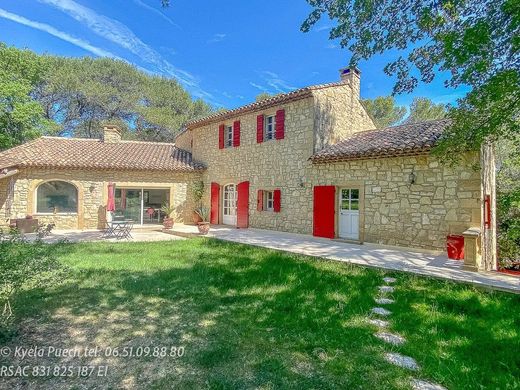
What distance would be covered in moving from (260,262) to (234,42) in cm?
1377

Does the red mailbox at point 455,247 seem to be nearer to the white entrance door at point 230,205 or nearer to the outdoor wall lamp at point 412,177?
the outdoor wall lamp at point 412,177

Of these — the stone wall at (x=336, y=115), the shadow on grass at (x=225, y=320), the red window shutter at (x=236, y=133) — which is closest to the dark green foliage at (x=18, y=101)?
the red window shutter at (x=236, y=133)

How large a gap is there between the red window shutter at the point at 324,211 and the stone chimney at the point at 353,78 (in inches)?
221

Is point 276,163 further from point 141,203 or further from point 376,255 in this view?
point 141,203

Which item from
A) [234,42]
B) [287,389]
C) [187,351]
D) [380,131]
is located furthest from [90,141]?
[287,389]

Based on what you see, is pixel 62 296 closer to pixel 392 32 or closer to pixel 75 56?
pixel 392 32

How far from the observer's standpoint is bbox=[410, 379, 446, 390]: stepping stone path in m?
2.85

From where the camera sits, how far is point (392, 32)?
710cm

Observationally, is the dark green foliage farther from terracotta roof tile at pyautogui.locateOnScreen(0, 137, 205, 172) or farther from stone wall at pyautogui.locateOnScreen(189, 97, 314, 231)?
stone wall at pyautogui.locateOnScreen(189, 97, 314, 231)

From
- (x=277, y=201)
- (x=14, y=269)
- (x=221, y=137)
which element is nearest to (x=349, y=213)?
(x=277, y=201)

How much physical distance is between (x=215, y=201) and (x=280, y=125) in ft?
19.6

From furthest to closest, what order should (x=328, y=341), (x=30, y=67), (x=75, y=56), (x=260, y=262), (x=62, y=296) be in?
(x=75, y=56), (x=30, y=67), (x=260, y=262), (x=62, y=296), (x=328, y=341)

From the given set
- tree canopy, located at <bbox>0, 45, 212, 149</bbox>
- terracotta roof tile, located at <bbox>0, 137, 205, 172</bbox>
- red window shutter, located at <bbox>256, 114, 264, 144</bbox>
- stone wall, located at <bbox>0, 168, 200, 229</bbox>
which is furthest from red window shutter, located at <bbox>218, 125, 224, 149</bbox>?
tree canopy, located at <bbox>0, 45, 212, 149</bbox>

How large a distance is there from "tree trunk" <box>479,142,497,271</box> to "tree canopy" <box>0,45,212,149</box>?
995 inches
